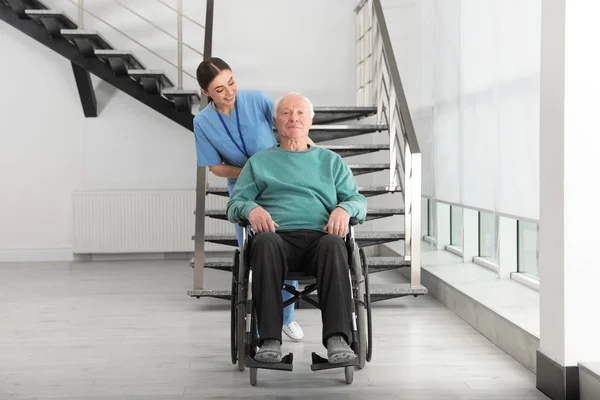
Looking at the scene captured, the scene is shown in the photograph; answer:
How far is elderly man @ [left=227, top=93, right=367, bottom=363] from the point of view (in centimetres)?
262

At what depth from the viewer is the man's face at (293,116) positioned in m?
2.96

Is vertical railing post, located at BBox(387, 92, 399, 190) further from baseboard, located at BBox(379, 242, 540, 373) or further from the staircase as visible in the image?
baseboard, located at BBox(379, 242, 540, 373)

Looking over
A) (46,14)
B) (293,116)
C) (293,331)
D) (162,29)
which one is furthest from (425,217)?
(293,116)

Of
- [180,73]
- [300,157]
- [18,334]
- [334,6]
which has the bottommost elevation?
[18,334]

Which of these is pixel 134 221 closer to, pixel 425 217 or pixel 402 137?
pixel 425 217

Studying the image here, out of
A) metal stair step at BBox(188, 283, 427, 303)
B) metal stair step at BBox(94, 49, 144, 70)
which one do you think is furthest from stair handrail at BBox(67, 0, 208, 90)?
metal stair step at BBox(188, 283, 427, 303)

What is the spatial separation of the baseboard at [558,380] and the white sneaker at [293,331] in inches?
46.5

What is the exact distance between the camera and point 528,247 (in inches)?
165

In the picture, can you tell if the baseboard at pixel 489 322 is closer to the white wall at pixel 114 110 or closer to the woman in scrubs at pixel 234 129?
the woman in scrubs at pixel 234 129

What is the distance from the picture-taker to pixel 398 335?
3.65 meters

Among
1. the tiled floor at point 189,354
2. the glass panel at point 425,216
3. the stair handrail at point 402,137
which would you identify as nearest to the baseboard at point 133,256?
the tiled floor at point 189,354

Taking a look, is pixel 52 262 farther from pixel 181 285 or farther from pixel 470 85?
pixel 470 85
